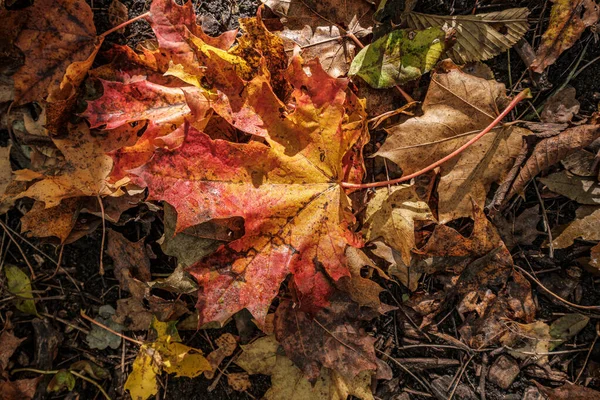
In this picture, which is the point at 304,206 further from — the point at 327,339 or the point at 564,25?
the point at 564,25

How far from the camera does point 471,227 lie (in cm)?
171

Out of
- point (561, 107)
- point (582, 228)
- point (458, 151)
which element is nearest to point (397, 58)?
point (458, 151)

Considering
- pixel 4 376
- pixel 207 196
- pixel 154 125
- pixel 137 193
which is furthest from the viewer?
pixel 4 376

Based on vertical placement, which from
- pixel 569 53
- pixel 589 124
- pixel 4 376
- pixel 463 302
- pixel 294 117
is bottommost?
pixel 4 376

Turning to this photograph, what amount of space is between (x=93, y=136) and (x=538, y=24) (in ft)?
5.98

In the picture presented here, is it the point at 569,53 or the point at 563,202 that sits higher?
the point at 569,53

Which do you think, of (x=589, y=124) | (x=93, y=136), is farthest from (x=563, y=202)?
(x=93, y=136)

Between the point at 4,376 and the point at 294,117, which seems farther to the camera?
the point at 4,376

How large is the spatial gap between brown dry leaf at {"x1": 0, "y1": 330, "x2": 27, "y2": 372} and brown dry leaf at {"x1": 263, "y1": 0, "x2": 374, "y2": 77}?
1.75 meters

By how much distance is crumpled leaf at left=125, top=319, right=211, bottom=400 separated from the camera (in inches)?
69.6

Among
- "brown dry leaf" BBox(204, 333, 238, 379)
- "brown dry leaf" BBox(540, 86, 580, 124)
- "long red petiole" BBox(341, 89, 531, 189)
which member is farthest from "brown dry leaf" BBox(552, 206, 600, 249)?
"brown dry leaf" BBox(204, 333, 238, 379)

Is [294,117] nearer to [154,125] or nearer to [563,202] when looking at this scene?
[154,125]

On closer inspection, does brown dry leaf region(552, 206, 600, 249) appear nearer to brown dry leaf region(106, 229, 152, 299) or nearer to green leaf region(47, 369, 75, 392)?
brown dry leaf region(106, 229, 152, 299)

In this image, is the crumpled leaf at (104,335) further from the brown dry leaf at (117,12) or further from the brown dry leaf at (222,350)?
the brown dry leaf at (117,12)
